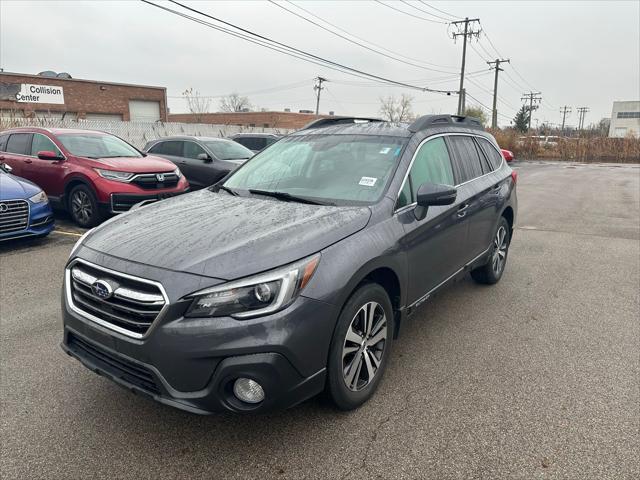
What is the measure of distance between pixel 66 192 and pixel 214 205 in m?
6.11

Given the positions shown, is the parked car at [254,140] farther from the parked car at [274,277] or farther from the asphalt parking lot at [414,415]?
the parked car at [274,277]

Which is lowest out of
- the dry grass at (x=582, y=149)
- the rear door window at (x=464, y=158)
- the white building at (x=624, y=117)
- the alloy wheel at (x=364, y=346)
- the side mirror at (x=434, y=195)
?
the alloy wheel at (x=364, y=346)

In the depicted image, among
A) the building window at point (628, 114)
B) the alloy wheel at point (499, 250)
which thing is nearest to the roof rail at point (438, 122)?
the alloy wheel at point (499, 250)

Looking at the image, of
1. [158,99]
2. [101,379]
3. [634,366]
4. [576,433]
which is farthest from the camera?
[158,99]

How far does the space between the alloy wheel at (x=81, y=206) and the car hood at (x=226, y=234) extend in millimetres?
5271

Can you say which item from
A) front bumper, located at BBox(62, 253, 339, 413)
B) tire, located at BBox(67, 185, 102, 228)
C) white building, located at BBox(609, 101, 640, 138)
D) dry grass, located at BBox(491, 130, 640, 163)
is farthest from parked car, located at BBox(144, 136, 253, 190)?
white building, located at BBox(609, 101, 640, 138)

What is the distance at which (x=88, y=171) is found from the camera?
300 inches

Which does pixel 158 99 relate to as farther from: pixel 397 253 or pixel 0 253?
pixel 397 253

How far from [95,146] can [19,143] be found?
1663 mm

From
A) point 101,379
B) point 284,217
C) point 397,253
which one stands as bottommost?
point 101,379

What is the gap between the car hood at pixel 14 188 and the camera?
6082 mm

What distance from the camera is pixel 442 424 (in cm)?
269

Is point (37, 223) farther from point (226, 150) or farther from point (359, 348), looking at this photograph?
point (359, 348)

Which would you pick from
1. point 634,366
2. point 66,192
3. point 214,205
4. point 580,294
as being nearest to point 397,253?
point 214,205
